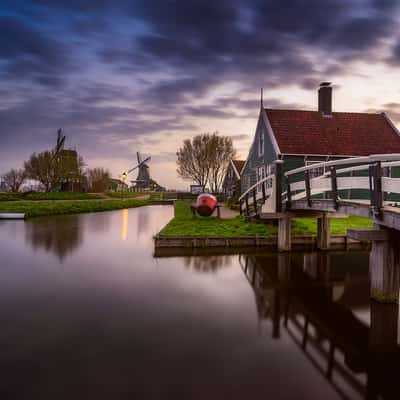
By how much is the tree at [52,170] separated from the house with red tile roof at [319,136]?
41.6m

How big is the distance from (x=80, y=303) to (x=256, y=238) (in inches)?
323

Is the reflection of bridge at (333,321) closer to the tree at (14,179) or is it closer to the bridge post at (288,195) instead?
the bridge post at (288,195)

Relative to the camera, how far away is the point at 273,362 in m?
5.42

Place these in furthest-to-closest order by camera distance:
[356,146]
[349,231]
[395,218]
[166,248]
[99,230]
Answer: [356,146]
[99,230]
[166,248]
[349,231]
[395,218]

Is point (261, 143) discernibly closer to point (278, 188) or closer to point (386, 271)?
point (278, 188)

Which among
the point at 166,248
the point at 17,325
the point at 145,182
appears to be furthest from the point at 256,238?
the point at 145,182

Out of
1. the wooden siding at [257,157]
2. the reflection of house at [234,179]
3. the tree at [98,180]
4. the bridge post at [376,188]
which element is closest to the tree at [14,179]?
the tree at [98,180]

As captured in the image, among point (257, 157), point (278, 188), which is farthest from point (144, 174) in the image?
point (278, 188)

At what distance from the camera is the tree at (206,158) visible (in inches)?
1921

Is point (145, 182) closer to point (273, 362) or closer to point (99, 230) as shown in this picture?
point (99, 230)

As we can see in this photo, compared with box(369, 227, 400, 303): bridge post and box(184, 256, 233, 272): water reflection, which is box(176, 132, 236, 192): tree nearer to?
box(184, 256, 233, 272): water reflection

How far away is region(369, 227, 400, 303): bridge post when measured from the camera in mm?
7125

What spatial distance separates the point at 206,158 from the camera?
160 feet

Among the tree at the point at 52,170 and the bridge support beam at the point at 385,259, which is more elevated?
the tree at the point at 52,170
